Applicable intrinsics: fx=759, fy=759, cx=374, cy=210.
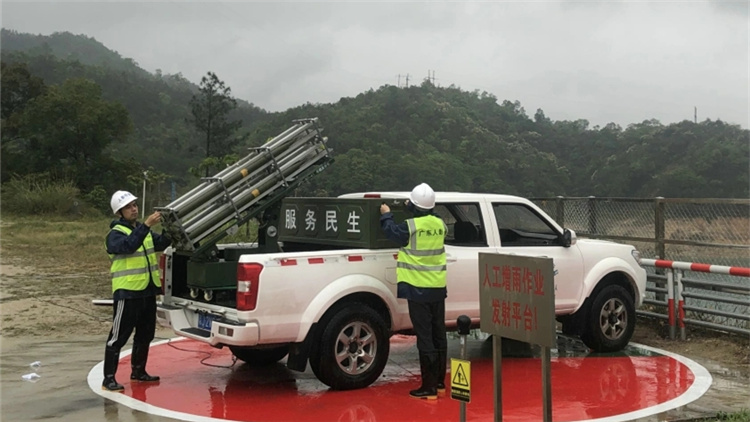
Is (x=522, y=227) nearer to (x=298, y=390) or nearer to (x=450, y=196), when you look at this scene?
(x=450, y=196)

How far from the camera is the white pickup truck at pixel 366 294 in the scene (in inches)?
251

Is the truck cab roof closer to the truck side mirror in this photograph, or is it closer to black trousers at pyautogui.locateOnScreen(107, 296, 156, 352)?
the truck side mirror

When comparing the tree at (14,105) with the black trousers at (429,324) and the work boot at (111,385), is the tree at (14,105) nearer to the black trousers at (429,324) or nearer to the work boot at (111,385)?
the work boot at (111,385)

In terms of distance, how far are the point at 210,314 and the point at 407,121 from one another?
30.5 metres

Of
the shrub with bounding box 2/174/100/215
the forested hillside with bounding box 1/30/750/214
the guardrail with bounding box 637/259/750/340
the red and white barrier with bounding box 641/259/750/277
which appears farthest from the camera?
the shrub with bounding box 2/174/100/215

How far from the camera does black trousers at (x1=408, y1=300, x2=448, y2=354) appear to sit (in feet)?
21.7

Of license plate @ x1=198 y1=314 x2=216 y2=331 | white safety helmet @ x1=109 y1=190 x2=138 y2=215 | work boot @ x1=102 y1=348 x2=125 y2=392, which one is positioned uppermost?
white safety helmet @ x1=109 y1=190 x2=138 y2=215

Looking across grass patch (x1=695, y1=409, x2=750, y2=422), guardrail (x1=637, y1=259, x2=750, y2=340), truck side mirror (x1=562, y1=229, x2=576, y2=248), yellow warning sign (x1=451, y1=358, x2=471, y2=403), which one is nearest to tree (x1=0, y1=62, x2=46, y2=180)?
guardrail (x1=637, y1=259, x2=750, y2=340)

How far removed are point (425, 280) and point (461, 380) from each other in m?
1.89

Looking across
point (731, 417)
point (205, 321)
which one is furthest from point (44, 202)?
point (731, 417)

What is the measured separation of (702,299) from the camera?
362 inches

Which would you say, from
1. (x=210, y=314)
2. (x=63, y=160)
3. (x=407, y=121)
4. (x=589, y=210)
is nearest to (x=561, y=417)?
(x=210, y=314)

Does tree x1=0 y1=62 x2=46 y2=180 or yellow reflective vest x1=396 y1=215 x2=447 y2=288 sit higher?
tree x1=0 y1=62 x2=46 y2=180

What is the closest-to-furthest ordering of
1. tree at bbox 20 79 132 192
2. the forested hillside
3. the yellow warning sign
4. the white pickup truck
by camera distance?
the yellow warning sign → the white pickup truck → the forested hillside → tree at bbox 20 79 132 192
